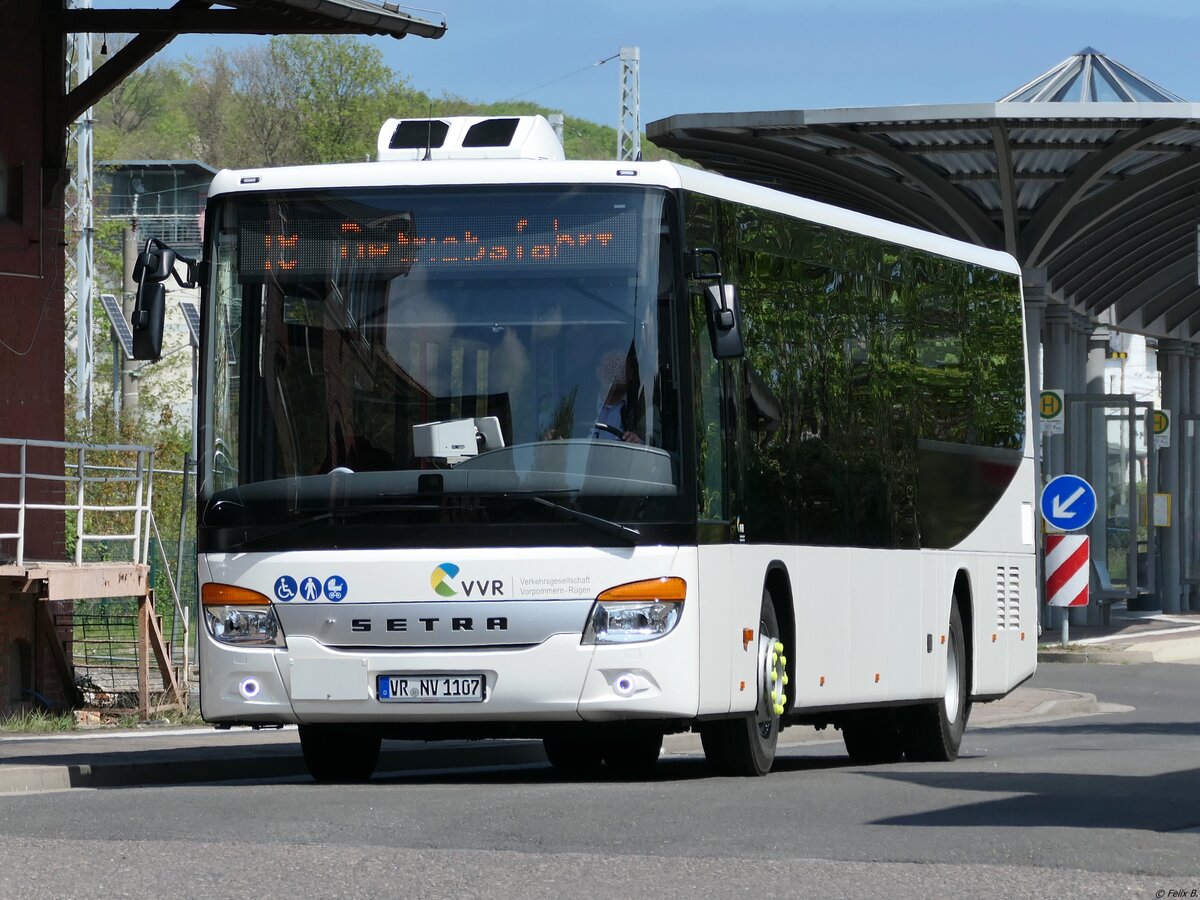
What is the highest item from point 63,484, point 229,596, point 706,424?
point 706,424

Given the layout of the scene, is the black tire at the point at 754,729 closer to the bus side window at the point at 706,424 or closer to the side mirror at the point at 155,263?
the bus side window at the point at 706,424

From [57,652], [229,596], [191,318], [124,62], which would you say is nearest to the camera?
[229,596]

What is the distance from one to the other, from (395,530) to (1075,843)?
383 centimetres

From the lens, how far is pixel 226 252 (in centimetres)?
1141


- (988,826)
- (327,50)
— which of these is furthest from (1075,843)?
(327,50)

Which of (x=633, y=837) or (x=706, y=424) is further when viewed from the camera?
(x=706, y=424)

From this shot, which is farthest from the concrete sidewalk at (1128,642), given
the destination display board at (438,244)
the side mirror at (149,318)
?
the side mirror at (149,318)

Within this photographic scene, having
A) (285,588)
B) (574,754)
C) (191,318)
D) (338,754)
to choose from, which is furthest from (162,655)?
(285,588)

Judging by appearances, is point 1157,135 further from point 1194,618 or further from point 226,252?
point 226,252

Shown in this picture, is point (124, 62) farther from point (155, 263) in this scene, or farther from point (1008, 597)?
point (155, 263)

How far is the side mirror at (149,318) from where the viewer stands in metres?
10.9

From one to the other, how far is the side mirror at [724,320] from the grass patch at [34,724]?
8762 mm

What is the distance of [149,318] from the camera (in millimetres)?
10891

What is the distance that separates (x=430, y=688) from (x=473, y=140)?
2830 millimetres
